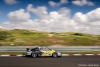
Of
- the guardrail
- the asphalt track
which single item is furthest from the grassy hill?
the asphalt track

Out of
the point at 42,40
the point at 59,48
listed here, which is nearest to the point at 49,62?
the point at 59,48

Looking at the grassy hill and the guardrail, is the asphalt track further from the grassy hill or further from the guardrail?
the grassy hill

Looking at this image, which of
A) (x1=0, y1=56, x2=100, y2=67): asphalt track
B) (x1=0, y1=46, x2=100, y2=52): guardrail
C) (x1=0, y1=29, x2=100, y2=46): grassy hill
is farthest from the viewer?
(x1=0, y1=29, x2=100, y2=46): grassy hill

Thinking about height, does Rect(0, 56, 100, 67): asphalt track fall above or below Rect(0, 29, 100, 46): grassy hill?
below

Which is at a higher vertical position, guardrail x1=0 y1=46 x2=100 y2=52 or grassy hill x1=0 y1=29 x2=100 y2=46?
grassy hill x1=0 y1=29 x2=100 y2=46

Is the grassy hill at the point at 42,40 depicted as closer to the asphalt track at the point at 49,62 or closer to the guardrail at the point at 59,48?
the guardrail at the point at 59,48

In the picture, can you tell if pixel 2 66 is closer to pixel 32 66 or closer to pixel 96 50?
pixel 32 66

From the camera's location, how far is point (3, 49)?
79.5 feet

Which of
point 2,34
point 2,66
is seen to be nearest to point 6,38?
point 2,34

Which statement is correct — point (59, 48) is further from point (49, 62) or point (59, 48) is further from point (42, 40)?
point (42, 40)

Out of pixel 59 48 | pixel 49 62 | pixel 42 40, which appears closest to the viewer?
pixel 49 62

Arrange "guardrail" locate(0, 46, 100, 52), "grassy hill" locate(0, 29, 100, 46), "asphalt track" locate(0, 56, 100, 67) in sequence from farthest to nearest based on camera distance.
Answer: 1. "grassy hill" locate(0, 29, 100, 46)
2. "guardrail" locate(0, 46, 100, 52)
3. "asphalt track" locate(0, 56, 100, 67)

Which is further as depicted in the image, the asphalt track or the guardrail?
the guardrail

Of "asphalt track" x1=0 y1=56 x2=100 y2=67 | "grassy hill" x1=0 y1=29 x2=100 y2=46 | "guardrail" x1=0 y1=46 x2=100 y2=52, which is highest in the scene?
"grassy hill" x1=0 y1=29 x2=100 y2=46
